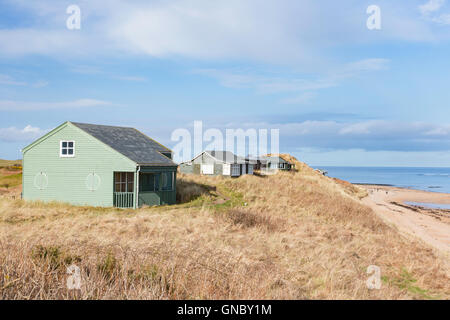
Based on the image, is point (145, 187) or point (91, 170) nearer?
point (91, 170)

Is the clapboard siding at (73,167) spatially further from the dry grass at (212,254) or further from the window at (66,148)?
the dry grass at (212,254)

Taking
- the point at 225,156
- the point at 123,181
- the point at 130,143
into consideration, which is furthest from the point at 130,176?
the point at 225,156

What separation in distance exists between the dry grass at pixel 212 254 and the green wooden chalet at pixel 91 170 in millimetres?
1661

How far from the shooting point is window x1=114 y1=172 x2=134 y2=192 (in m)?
25.5

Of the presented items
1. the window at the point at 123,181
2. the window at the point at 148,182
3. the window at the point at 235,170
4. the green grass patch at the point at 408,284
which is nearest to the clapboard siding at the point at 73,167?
the window at the point at 123,181

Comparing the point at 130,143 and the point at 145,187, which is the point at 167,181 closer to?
the point at 145,187

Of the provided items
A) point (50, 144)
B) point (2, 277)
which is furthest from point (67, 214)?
point (2, 277)

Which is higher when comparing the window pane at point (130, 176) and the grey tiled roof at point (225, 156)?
the grey tiled roof at point (225, 156)

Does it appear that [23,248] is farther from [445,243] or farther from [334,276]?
[445,243]

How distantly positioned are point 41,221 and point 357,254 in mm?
14722

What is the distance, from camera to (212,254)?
30.5 feet

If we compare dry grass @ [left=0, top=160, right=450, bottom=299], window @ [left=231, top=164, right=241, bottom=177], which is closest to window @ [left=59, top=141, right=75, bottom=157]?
dry grass @ [left=0, top=160, right=450, bottom=299]

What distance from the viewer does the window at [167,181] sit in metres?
27.3

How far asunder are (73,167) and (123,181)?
3.40 metres
